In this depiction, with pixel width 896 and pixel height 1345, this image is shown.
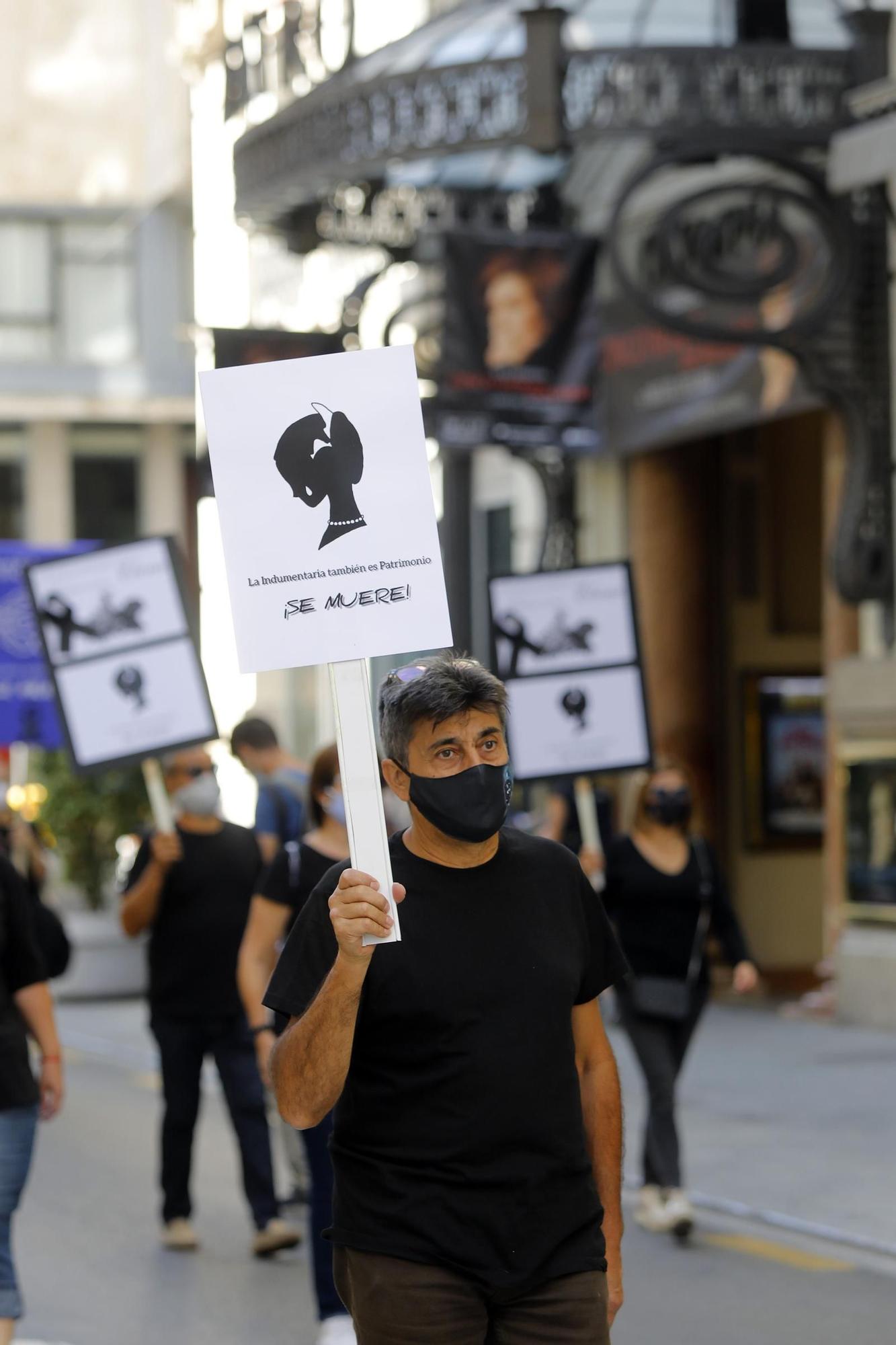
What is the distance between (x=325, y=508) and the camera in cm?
382

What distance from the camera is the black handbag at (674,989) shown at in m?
8.47

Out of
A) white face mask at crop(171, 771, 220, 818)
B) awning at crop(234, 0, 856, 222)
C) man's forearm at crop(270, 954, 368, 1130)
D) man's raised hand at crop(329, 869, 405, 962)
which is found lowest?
white face mask at crop(171, 771, 220, 818)

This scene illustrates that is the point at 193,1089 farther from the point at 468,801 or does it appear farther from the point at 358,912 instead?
the point at 358,912

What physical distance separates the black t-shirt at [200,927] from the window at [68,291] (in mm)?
26785

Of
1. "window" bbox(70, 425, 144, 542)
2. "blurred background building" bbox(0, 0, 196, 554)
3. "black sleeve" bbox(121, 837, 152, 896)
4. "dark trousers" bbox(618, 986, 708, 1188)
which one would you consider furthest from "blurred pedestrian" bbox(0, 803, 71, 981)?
"window" bbox(70, 425, 144, 542)

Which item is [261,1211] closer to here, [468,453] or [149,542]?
[149,542]

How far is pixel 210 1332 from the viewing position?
7113 mm

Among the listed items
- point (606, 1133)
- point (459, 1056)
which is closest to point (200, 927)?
point (606, 1133)

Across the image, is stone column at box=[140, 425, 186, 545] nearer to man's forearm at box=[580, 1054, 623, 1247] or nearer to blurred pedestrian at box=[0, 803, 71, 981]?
blurred pedestrian at box=[0, 803, 71, 981]

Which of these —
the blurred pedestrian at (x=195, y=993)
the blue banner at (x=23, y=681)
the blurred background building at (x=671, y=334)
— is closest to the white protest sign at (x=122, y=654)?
the blurred pedestrian at (x=195, y=993)

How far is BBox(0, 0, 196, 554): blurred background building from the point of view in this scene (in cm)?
3422

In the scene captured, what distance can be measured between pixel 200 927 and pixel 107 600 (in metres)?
1.35

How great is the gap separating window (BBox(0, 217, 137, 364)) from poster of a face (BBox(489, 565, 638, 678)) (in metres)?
26.0

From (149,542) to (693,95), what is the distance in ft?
20.8
